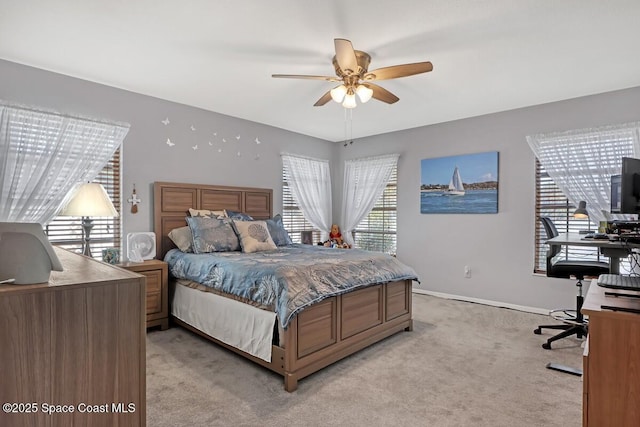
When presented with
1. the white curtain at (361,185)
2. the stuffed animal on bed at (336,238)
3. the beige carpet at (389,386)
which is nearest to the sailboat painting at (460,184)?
the white curtain at (361,185)

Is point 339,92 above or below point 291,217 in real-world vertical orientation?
above

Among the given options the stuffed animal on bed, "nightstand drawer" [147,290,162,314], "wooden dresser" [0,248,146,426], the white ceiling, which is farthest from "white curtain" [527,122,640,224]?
"nightstand drawer" [147,290,162,314]

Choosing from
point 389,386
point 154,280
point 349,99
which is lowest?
point 389,386

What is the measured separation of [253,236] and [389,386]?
2.04 metres

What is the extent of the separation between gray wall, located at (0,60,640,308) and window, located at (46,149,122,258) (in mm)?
117

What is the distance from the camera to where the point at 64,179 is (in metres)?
3.25

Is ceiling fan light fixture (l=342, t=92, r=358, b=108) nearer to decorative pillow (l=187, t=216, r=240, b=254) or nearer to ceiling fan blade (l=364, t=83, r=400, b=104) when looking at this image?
ceiling fan blade (l=364, t=83, r=400, b=104)

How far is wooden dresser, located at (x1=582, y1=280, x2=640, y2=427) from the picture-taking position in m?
1.36

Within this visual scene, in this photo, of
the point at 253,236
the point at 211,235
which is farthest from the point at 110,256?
the point at 253,236

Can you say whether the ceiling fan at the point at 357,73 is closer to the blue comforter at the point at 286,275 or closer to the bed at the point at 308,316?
the blue comforter at the point at 286,275

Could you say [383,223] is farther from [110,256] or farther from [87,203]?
[87,203]

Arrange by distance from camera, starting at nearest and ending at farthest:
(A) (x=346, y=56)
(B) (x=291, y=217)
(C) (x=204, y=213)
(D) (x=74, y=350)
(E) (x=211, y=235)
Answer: (D) (x=74, y=350), (A) (x=346, y=56), (E) (x=211, y=235), (C) (x=204, y=213), (B) (x=291, y=217)

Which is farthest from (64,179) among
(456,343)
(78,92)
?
(456,343)

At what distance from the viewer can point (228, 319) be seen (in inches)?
111
